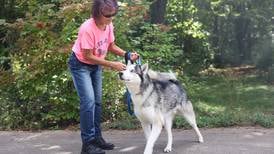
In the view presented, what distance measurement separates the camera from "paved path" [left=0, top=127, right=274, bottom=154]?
652cm

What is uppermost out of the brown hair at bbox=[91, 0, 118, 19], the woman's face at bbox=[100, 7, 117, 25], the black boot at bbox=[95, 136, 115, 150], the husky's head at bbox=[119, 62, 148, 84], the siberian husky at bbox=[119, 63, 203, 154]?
the brown hair at bbox=[91, 0, 118, 19]

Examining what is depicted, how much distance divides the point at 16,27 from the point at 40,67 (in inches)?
34.0

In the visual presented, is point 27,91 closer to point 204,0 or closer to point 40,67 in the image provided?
point 40,67

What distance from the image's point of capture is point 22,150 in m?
6.81

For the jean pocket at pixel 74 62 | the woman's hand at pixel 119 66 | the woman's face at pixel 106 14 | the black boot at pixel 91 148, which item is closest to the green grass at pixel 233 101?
the black boot at pixel 91 148

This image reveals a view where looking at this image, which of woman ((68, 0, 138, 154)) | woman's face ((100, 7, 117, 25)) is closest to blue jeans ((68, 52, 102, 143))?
woman ((68, 0, 138, 154))

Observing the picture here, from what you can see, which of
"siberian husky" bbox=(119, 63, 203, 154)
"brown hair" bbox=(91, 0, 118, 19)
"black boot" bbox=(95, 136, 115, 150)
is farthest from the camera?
"black boot" bbox=(95, 136, 115, 150)

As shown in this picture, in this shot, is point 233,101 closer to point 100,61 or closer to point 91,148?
point 91,148

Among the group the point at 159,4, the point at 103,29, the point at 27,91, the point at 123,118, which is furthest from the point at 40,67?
the point at 159,4

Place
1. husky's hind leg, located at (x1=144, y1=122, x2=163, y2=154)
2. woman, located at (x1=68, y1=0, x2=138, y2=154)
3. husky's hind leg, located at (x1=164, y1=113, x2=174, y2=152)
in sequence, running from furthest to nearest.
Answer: husky's hind leg, located at (x1=164, y1=113, x2=174, y2=152) → husky's hind leg, located at (x1=144, y1=122, x2=163, y2=154) → woman, located at (x1=68, y1=0, x2=138, y2=154)

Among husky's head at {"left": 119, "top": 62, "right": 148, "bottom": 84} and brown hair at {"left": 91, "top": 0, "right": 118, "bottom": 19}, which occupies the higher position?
brown hair at {"left": 91, "top": 0, "right": 118, "bottom": 19}

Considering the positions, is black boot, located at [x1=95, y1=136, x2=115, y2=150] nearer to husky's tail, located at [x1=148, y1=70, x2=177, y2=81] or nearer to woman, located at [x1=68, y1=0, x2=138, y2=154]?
woman, located at [x1=68, y1=0, x2=138, y2=154]

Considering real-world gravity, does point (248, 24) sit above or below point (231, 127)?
above

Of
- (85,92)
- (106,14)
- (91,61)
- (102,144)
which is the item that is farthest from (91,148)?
(106,14)
